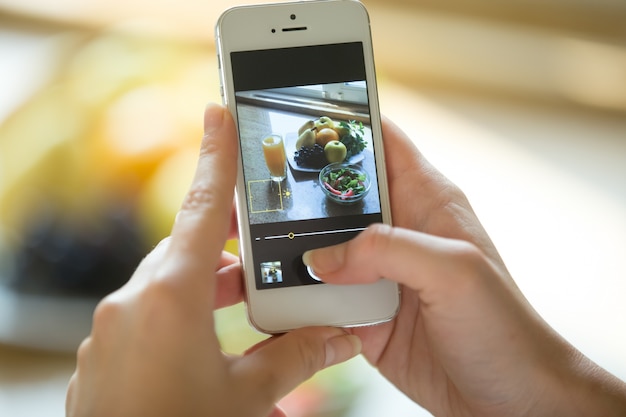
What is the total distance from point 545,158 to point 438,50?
0.26 m

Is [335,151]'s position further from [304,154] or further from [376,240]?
[376,240]

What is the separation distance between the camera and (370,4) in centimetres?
121

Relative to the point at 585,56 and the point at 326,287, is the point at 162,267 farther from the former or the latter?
the point at 585,56

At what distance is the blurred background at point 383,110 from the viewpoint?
99 cm

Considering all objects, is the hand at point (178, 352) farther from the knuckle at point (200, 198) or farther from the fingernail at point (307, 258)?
the fingernail at point (307, 258)

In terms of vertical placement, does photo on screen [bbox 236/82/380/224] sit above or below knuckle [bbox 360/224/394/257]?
above

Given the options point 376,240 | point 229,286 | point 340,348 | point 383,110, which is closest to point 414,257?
point 376,240

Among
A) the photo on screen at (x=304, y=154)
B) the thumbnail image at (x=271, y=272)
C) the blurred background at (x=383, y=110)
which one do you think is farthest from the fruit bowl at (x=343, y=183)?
the blurred background at (x=383, y=110)

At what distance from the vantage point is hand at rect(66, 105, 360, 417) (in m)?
0.60

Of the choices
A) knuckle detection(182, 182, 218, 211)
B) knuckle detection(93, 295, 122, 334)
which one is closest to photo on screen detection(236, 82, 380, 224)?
knuckle detection(182, 182, 218, 211)

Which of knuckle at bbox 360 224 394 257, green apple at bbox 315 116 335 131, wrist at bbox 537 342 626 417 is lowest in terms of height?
wrist at bbox 537 342 626 417

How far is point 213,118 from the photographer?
2.60 ft

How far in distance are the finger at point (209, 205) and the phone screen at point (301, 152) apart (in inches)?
1.7

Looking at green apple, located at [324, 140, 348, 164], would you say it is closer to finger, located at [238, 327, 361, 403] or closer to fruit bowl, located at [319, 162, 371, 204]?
fruit bowl, located at [319, 162, 371, 204]
